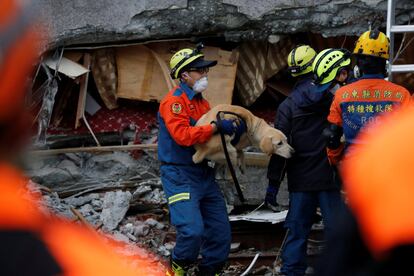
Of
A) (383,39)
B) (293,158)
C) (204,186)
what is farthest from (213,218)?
(383,39)

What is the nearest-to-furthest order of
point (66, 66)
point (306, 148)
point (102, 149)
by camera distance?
point (306, 148)
point (66, 66)
point (102, 149)

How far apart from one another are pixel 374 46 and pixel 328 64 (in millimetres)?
493

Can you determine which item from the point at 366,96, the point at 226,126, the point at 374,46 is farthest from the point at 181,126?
the point at 374,46

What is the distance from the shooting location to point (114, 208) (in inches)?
313

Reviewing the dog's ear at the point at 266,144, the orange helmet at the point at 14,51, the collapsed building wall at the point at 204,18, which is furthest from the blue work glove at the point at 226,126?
the orange helmet at the point at 14,51

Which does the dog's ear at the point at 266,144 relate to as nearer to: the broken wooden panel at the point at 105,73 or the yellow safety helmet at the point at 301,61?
the yellow safety helmet at the point at 301,61

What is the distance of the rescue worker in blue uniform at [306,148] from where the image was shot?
6.37 metres

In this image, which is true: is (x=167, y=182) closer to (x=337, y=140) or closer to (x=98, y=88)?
(x=337, y=140)

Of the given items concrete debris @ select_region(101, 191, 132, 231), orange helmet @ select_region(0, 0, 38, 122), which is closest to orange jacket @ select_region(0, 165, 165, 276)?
orange helmet @ select_region(0, 0, 38, 122)

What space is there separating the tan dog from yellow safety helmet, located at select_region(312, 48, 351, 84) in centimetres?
54

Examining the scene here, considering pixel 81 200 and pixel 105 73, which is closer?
pixel 81 200

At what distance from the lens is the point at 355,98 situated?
5816 millimetres

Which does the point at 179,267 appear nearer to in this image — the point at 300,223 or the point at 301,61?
the point at 300,223

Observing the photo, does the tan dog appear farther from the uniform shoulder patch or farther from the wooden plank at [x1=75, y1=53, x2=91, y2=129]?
the wooden plank at [x1=75, y1=53, x2=91, y2=129]
